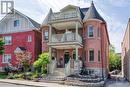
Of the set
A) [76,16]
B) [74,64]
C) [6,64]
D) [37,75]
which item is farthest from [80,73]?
[6,64]

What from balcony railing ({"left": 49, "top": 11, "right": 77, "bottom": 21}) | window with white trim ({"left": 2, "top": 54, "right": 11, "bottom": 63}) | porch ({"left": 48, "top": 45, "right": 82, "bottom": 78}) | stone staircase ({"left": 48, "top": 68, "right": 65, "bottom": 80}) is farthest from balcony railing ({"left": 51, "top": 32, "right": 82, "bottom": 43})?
window with white trim ({"left": 2, "top": 54, "right": 11, "bottom": 63})

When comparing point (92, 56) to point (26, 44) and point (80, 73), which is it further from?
point (26, 44)

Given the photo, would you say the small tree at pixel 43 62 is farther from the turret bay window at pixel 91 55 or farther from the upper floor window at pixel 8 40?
the upper floor window at pixel 8 40

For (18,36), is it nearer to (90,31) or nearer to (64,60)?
(64,60)

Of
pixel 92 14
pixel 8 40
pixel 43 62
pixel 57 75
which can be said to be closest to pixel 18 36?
pixel 8 40

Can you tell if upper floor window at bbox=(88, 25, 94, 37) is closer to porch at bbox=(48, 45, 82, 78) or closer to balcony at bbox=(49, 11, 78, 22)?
porch at bbox=(48, 45, 82, 78)

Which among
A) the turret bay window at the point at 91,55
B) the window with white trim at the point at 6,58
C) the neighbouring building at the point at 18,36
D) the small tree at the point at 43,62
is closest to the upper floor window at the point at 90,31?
the turret bay window at the point at 91,55

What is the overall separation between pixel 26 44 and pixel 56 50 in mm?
6182

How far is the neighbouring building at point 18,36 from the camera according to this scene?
118 ft

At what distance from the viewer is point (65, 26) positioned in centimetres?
3203

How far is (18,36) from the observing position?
37625 mm

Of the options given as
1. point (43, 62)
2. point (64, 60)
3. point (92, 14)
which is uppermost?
point (92, 14)

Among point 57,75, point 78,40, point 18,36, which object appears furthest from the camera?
point 18,36

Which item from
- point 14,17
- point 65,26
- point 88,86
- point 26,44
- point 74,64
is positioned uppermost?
point 14,17
